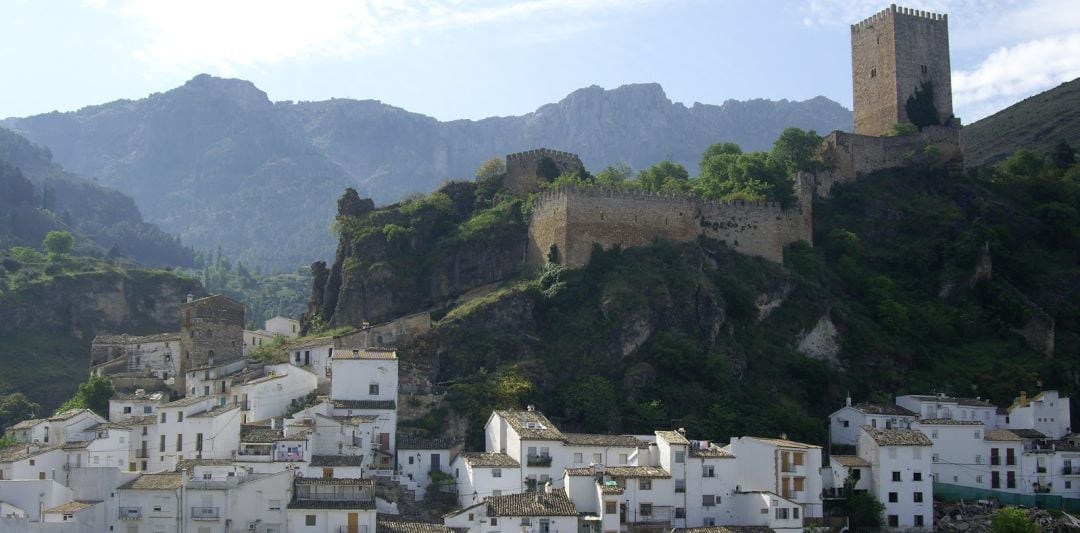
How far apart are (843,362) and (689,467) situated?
61.1 ft

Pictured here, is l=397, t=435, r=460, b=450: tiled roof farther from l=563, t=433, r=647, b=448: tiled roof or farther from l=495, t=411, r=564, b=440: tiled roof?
l=563, t=433, r=647, b=448: tiled roof

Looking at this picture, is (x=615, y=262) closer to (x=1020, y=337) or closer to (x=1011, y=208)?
(x=1020, y=337)

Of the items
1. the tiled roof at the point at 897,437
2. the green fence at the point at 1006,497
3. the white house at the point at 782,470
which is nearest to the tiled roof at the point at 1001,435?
the green fence at the point at 1006,497

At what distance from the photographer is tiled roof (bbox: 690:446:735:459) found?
5503 centimetres

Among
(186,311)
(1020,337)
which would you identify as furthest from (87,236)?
(1020,337)

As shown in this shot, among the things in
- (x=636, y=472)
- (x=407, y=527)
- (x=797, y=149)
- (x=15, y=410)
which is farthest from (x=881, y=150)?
(x=15, y=410)

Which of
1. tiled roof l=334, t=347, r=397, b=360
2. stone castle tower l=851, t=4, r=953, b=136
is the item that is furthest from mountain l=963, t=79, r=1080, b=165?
tiled roof l=334, t=347, r=397, b=360

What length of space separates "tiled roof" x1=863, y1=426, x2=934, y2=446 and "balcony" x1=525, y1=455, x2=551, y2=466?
14.6m

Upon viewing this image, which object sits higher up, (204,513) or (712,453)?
(712,453)

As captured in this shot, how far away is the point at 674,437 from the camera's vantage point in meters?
55.5

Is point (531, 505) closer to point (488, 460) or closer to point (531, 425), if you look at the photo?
point (488, 460)

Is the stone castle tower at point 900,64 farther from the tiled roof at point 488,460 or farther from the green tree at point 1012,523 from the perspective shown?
the tiled roof at point 488,460

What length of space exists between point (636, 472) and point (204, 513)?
1650 centimetres

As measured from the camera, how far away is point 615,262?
69.7 m
